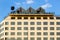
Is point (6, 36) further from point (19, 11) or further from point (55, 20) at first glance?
point (55, 20)

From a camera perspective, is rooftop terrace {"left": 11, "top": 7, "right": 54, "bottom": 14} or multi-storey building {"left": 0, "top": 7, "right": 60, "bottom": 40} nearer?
multi-storey building {"left": 0, "top": 7, "right": 60, "bottom": 40}

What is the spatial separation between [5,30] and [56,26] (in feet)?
107

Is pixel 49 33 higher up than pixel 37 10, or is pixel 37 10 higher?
pixel 37 10

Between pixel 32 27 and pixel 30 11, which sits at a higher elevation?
pixel 30 11

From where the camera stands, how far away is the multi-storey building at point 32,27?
385ft

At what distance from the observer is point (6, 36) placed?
117812 mm

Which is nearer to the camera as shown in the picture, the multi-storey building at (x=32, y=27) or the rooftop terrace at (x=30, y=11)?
the multi-storey building at (x=32, y=27)

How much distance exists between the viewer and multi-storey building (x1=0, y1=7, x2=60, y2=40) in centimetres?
11731

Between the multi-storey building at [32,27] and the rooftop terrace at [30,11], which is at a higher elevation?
the rooftop terrace at [30,11]

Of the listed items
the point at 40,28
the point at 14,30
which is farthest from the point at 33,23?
the point at 14,30

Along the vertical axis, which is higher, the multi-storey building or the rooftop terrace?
the rooftop terrace

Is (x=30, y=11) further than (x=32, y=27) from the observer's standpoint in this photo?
Yes

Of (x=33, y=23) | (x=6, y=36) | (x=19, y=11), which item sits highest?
(x=19, y=11)

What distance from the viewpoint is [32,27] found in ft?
387
